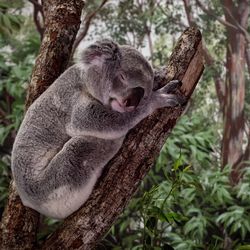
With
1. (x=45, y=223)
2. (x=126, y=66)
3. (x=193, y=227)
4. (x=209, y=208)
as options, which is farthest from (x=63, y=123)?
(x=209, y=208)

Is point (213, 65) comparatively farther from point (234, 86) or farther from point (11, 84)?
point (11, 84)

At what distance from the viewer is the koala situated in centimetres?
172

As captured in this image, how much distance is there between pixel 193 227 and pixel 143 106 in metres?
1.74

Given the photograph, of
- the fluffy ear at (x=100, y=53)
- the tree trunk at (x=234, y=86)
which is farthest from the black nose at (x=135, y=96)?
the tree trunk at (x=234, y=86)

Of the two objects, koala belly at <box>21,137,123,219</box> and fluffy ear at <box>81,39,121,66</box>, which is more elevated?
fluffy ear at <box>81,39,121,66</box>

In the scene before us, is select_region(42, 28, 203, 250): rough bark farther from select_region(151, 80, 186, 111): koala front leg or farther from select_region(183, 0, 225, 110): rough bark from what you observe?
select_region(183, 0, 225, 110): rough bark

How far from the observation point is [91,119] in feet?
5.81

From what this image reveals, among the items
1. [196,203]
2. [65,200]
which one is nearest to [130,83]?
[65,200]

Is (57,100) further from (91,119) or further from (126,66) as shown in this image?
(126,66)

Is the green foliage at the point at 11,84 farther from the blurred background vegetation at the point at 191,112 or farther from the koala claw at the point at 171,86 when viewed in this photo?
the koala claw at the point at 171,86

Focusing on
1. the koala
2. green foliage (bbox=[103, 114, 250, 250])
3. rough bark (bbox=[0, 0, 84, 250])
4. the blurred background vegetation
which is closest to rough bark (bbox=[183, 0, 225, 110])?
the blurred background vegetation

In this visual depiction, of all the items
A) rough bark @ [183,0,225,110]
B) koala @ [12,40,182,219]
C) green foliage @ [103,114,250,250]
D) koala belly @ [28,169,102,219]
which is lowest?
green foliage @ [103,114,250,250]

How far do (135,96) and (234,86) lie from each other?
2576 mm

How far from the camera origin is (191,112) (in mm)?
4121
